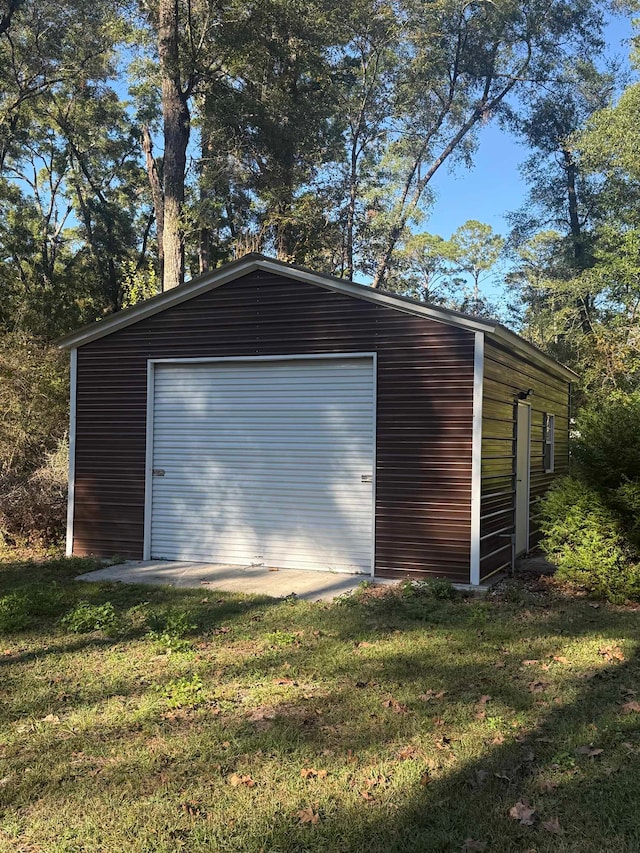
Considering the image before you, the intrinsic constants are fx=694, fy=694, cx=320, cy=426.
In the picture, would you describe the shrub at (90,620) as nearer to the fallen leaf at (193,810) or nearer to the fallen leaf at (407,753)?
the fallen leaf at (193,810)

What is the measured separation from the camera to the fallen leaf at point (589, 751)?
360 cm

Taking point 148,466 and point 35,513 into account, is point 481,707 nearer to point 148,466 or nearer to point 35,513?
point 148,466

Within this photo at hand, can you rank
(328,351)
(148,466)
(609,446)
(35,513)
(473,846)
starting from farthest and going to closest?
1. (35,513)
2. (148,466)
3. (328,351)
4. (609,446)
5. (473,846)

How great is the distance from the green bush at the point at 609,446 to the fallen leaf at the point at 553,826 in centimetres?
472

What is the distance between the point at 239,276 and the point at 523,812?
6896 mm

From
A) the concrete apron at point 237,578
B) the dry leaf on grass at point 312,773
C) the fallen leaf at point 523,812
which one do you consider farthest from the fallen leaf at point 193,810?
the concrete apron at point 237,578

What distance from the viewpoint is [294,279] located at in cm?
840

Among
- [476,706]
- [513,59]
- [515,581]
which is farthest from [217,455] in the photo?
[513,59]

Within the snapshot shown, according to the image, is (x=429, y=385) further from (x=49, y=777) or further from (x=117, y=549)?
(x=49, y=777)

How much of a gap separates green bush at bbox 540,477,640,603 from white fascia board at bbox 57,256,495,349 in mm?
2054

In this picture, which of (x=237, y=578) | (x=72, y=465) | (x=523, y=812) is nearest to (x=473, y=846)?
(x=523, y=812)

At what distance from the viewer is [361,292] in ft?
26.1

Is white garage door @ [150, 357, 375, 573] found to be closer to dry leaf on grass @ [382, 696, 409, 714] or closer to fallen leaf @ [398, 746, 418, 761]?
dry leaf on grass @ [382, 696, 409, 714]

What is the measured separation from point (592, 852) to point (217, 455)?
6818mm
